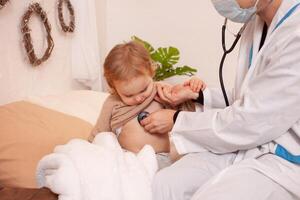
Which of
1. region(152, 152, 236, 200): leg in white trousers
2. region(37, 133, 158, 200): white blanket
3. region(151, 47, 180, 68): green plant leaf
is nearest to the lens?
region(37, 133, 158, 200): white blanket

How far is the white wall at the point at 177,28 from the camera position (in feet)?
9.36

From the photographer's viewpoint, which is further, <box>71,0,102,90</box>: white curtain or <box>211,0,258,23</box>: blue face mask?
<box>71,0,102,90</box>: white curtain

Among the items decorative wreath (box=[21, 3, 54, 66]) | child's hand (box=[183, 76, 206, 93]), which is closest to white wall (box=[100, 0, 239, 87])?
decorative wreath (box=[21, 3, 54, 66])

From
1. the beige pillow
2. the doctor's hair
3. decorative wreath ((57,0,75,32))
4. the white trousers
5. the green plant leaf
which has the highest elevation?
decorative wreath ((57,0,75,32))

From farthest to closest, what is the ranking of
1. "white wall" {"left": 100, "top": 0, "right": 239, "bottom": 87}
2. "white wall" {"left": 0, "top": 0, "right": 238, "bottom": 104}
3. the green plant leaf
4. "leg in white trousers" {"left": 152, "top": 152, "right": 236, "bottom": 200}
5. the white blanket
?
"white wall" {"left": 100, "top": 0, "right": 239, "bottom": 87} < the green plant leaf < "white wall" {"left": 0, "top": 0, "right": 238, "bottom": 104} < "leg in white trousers" {"left": 152, "top": 152, "right": 236, "bottom": 200} < the white blanket

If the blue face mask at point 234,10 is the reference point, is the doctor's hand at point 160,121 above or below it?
below

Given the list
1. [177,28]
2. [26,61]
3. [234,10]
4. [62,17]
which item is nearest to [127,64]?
[234,10]

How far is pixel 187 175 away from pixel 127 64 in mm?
497

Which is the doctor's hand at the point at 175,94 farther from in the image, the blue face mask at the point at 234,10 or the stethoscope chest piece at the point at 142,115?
the blue face mask at the point at 234,10

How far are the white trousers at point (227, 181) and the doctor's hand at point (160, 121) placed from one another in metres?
0.20

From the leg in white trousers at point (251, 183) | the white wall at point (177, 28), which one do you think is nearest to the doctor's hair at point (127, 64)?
the leg in white trousers at point (251, 183)

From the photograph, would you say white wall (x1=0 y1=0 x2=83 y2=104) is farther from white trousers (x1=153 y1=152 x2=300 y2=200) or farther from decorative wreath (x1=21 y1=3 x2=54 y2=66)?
white trousers (x1=153 y1=152 x2=300 y2=200)

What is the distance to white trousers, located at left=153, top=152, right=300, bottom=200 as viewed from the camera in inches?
37.7

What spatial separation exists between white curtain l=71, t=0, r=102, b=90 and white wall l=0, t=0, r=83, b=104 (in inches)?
Result: 2.2
